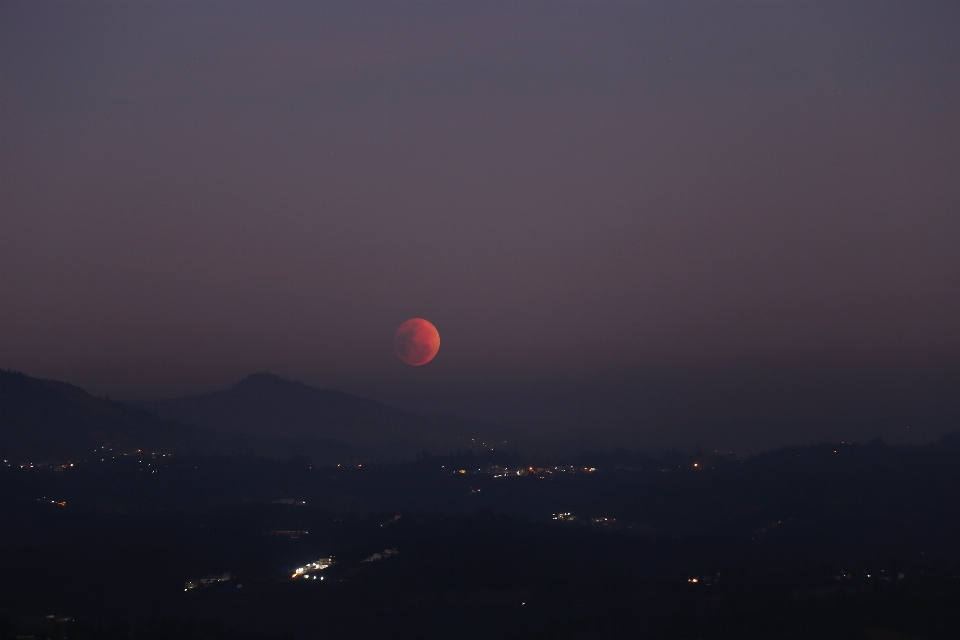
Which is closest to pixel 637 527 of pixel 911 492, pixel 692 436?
pixel 911 492

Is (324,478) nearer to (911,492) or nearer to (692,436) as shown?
(911,492)

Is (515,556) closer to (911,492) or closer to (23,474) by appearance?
(911,492)

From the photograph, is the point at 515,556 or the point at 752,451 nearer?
the point at 515,556

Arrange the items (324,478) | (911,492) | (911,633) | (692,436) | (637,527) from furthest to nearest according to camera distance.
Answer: (692,436) < (324,478) < (637,527) < (911,492) < (911,633)

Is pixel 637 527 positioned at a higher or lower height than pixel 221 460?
lower

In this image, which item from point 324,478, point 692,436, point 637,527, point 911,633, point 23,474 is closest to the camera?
point 911,633

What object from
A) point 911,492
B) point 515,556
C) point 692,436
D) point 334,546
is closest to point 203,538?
point 334,546
